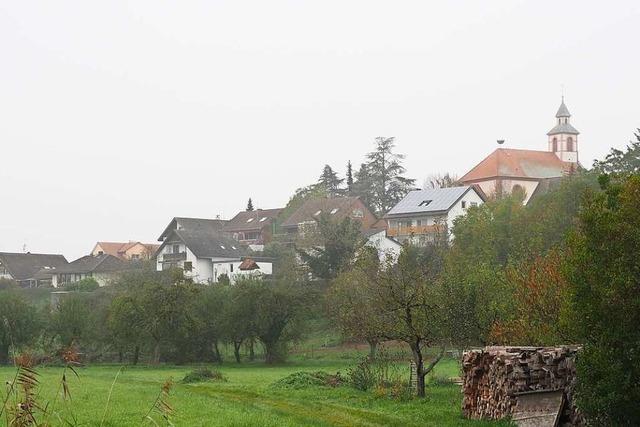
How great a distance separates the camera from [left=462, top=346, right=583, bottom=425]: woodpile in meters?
20.5

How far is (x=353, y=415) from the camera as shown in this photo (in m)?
24.1

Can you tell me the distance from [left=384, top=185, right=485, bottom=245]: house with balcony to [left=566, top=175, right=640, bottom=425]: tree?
89.1 m

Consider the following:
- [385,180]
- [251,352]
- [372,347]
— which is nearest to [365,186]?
[385,180]

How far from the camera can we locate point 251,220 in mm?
142500

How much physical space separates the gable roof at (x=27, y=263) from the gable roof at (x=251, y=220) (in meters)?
25.4

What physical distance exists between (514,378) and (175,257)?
9491 cm

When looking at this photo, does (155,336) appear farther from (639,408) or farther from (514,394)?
(639,408)

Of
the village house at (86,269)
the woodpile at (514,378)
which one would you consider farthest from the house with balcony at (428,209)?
the woodpile at (514,378)

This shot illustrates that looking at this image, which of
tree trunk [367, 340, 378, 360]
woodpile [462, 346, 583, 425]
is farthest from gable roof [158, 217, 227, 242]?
woodpile [462, 346, 583, 425]

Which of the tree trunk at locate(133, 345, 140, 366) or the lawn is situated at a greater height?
the lawn

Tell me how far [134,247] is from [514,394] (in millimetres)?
Answer: 138263

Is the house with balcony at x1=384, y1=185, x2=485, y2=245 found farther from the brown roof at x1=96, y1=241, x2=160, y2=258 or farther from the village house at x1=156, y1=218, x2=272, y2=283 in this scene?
the brown roof at x1=96, y1=241, x2=160, y2=258

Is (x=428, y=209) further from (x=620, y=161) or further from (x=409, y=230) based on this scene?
(x=620, y=161)

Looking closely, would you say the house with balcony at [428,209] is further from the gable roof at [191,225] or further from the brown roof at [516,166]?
the gable roof at [191,225]
